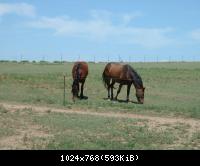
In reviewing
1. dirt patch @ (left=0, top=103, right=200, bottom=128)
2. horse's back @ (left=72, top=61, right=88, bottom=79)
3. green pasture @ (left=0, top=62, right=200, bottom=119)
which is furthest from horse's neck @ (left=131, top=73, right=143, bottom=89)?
dirt patch @ (left=0, top=103, right=200, bottom=128)

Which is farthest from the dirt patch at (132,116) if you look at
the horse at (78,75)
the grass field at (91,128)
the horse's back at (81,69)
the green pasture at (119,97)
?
the horse's back at (81,69)

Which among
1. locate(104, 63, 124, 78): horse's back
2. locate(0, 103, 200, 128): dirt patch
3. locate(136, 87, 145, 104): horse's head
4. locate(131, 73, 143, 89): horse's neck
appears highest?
locate(104, 63, 124, 78): horse's back

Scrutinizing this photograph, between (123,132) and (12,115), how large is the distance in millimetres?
5549

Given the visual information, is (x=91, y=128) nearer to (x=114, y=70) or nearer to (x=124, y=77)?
(x=124, y=77)

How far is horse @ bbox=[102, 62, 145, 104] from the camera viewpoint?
87.9ft

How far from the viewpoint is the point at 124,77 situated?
2758 centimetres

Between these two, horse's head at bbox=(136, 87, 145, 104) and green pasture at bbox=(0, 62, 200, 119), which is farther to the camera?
horse's head at bbox=(136, 87, 145, 104)

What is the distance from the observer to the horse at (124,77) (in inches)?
1054

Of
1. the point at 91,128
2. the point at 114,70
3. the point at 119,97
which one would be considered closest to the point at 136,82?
the point at 114,70

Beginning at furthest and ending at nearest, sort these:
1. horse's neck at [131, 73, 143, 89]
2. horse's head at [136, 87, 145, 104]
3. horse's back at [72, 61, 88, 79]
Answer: horse's back at [72, 61, 88, 79] → horse's neck at [131, 73, 143, 89] → horse's head at [136, 87, 145, 104]

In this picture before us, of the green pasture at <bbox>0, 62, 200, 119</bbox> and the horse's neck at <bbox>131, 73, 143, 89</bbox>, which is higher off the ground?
the horse's neck at <bbox>131, 73, 143, 89</bbox>

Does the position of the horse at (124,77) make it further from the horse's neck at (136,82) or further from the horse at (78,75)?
the horse at (78,75)

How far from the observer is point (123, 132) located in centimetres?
1611

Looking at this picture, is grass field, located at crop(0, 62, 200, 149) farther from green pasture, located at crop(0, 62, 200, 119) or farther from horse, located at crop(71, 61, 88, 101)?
horse, located at crop(71, 61, 88, 101)
